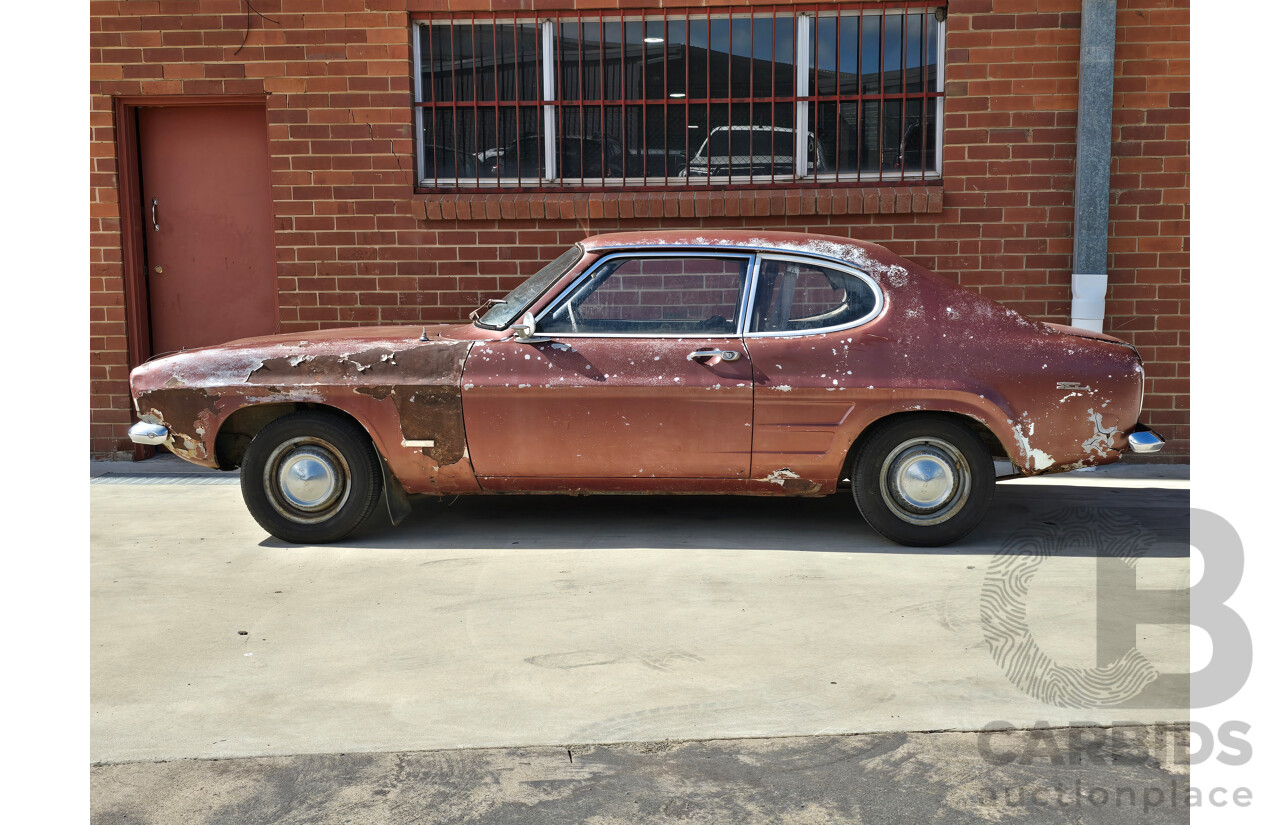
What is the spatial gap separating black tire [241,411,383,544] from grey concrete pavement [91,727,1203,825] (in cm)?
236

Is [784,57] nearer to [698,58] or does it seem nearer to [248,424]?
[698,58]

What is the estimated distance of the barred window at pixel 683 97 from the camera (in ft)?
25.2

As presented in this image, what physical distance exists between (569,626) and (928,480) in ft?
6.55

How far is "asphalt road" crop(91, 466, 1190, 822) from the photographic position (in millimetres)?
3066

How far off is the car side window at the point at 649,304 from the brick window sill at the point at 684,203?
220 centimetres

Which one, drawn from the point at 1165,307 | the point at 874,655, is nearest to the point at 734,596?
the point at 874,655

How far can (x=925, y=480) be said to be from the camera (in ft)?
17.7

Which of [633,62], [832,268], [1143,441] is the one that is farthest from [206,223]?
[1143,441]

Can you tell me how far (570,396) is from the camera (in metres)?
5.35

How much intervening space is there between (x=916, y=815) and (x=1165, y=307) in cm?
580

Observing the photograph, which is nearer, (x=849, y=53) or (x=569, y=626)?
(x=569, y=626)

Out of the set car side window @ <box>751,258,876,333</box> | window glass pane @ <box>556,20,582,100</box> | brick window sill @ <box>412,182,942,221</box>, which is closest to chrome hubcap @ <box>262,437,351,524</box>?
car side window @ <box>751,258,876,333</box>

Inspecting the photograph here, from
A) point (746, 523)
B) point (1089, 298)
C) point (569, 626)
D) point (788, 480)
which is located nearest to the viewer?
point (569, 626)

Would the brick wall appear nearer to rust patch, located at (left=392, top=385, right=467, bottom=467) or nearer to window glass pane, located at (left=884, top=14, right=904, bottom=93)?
window glass pane, located at (left=884, top=14, right=904, bottom=93)
